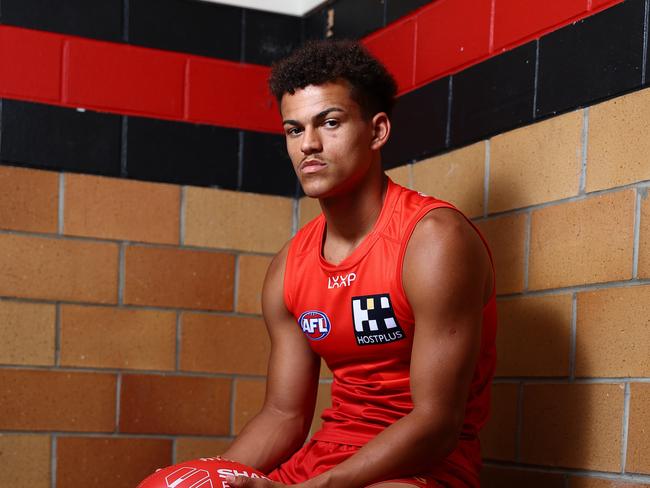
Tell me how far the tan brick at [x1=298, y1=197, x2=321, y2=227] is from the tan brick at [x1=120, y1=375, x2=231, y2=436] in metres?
0.58

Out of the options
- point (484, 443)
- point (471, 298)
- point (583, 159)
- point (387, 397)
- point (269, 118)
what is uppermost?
point (269, 118)

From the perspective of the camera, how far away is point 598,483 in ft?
6.29

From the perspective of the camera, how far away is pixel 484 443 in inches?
90.0

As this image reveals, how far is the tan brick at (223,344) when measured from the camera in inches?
117

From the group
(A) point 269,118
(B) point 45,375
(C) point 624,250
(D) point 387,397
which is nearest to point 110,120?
(A) point 269,118

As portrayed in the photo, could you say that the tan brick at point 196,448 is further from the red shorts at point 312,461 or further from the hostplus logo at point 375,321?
the hostplus logo at point 375,321

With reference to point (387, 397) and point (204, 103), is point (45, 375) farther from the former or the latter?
point (387, 397)

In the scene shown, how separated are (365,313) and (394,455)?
1.01ft

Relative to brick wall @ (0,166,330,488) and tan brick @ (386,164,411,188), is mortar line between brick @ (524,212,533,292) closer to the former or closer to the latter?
tan brick @ (386,164,411,188)

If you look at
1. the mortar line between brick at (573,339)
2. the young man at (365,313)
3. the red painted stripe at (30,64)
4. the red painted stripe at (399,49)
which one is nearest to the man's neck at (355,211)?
the young man at (365,313)

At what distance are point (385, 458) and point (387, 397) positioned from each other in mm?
215

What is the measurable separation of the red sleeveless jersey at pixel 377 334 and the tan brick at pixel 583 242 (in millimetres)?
217

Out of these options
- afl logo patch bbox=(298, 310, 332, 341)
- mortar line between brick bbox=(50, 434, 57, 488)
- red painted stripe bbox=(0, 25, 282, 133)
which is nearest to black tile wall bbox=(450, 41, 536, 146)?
afl logo patch bbox=(298, 310, 332, 341)

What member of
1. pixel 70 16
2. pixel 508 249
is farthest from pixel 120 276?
pixel 508 249
